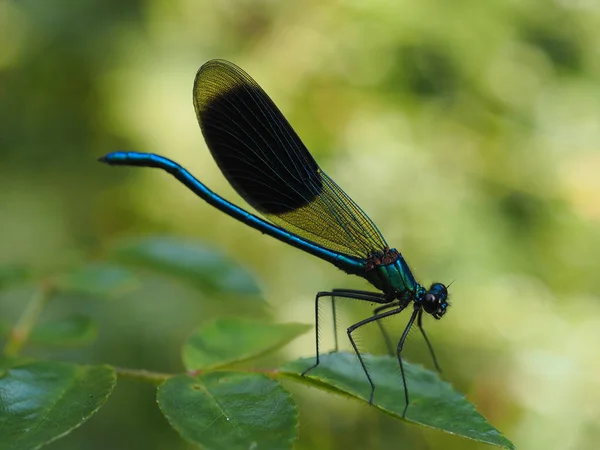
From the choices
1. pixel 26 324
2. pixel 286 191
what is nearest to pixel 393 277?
pixel 286 191

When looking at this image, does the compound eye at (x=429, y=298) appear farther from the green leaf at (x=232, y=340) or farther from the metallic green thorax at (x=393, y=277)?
the green leaf at (x=232, y=340)

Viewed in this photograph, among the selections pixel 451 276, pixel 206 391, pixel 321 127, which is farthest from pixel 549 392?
pixel 206 391

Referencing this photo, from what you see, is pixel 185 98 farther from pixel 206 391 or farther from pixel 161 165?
pixel 206 391

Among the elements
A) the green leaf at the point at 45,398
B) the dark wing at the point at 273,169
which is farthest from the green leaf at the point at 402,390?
the dark wing at the point at 273,169

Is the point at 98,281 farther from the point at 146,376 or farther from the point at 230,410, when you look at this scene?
the point at 230,410

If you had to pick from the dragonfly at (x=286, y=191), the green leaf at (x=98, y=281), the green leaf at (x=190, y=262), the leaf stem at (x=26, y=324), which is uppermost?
the dragonfly at (x=286, y=191)

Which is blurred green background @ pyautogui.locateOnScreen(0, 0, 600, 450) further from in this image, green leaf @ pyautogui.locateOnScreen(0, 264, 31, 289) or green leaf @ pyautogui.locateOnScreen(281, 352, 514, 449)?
green leaf @ pyautogui.locateOnScreen(281, 352, 514, 449)

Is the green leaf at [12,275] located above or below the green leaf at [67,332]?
above
